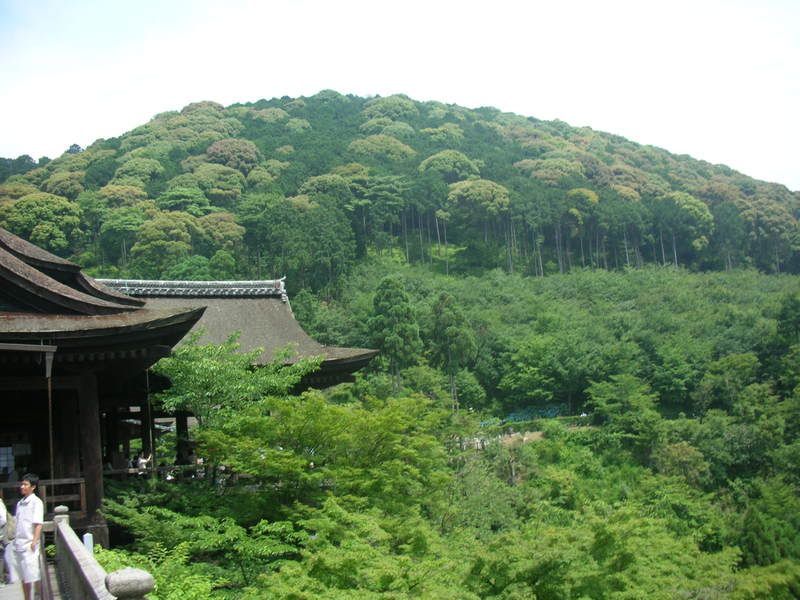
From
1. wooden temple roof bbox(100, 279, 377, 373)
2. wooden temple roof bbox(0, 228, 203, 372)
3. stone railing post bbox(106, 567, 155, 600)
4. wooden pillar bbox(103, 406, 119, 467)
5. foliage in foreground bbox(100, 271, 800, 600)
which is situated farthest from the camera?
wooden temple roof bbox(100, 279, 377, 373)

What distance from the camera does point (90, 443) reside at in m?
12.7

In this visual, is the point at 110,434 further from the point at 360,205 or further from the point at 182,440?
the point at 360,205

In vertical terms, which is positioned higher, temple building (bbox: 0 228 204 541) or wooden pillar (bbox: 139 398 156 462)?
temple building (bbox: 0 228 204 541)

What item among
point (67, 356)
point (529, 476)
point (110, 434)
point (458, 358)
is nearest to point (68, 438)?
point (67, 356)

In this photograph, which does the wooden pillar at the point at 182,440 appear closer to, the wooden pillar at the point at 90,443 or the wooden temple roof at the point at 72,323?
the wooden pillar at the point at 90,443

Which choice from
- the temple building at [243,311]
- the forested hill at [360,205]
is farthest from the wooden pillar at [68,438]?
the forested hill at [360,205]

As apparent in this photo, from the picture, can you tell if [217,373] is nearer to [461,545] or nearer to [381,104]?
[461,545]

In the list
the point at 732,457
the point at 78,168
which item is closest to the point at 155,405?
the point at 732,457

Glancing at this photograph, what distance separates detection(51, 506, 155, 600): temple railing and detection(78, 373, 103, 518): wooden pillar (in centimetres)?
274

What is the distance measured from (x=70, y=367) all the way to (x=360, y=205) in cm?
5912

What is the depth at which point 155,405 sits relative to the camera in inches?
671

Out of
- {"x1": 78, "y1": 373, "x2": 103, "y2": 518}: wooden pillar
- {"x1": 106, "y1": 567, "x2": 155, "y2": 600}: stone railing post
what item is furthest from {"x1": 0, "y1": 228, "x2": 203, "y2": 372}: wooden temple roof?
{"x1": 106, "y1": 567, "x2": 155, "y2": 600}: stone railing post

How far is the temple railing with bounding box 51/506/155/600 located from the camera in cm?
520

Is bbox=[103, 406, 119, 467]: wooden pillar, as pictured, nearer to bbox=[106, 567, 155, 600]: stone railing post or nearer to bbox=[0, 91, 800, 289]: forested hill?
bbox=[106, 567, 155, 600]: stone railing post
